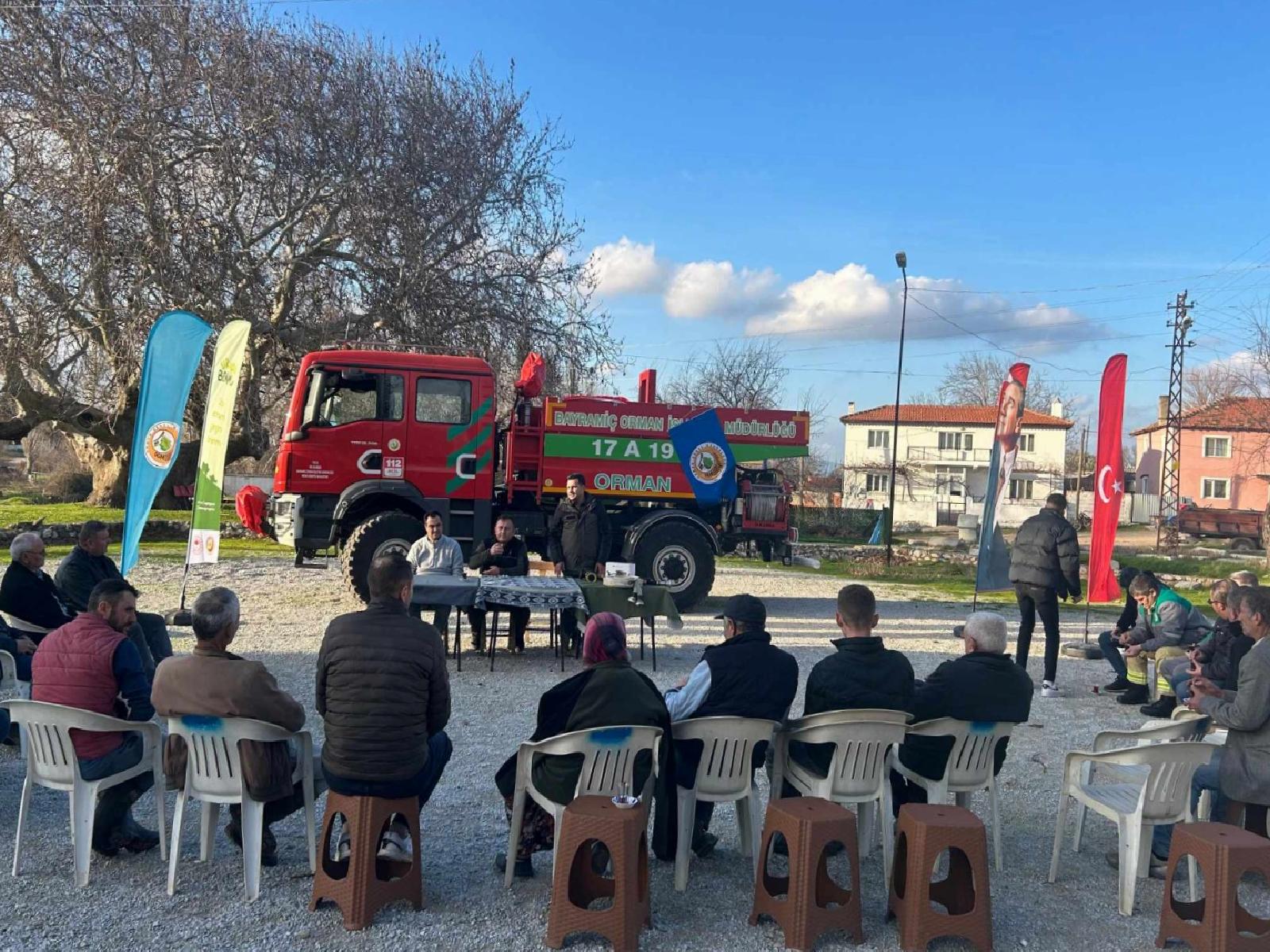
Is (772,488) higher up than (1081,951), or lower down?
higher up

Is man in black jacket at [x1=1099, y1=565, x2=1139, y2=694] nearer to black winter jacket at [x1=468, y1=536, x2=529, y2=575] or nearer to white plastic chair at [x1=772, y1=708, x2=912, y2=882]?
white plastic chair at [x1=772, y1=708, x2=912, y2=882]

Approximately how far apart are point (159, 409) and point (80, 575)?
180 centimetres

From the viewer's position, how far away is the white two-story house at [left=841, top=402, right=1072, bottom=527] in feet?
166

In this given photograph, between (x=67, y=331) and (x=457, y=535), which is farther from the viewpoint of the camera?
(x=67, y=331)

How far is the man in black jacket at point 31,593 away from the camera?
5.86 m

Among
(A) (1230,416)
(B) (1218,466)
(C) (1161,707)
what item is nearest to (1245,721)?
(C) (1161,707)

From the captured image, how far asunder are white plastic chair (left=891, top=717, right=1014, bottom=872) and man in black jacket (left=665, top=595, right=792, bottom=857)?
60 centimetres

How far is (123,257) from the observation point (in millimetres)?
16547

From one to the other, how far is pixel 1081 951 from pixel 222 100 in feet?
60.9

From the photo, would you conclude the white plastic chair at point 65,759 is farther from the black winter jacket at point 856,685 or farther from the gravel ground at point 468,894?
the black winter jacket at point 856,685

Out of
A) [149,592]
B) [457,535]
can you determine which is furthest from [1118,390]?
[149,592]

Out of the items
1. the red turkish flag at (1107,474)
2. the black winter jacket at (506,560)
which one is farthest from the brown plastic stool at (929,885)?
the red turkish flag at (1107,474)

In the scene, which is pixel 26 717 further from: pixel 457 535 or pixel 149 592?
pixel 149 592

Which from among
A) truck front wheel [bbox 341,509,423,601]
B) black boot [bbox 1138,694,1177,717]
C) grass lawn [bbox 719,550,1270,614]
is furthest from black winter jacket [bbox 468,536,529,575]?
grass lawn [bbox 719,550,1270,614]
